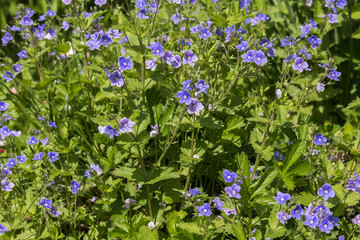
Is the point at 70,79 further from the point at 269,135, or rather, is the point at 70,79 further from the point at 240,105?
the point at 269,135

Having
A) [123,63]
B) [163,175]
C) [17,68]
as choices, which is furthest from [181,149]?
[17,68]

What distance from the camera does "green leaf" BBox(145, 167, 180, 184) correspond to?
2.69 metres

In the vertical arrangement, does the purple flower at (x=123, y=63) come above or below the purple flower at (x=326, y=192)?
above

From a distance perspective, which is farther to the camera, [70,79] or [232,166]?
[70,79]

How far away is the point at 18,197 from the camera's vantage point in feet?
11.1

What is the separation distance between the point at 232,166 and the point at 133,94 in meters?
0.91

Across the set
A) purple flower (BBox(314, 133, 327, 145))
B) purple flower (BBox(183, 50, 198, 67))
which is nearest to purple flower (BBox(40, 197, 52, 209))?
purple flower (BBox(183, 50, 198, 67))

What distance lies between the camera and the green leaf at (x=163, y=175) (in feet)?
8.81

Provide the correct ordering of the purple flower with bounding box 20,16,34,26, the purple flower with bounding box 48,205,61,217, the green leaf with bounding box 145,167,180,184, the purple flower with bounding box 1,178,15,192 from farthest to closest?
the purple flower with bounding box 20,16,34,26, the purple flower with bounding box 1,178,15,192, the purple flower with bounding box 48,205,61,217, the green leaf with bounding box 145,167,180,184

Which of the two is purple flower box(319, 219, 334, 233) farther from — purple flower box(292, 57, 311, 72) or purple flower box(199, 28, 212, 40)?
purple flower box(199, 28, 212, 40)

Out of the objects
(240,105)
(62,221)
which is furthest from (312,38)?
(62,221)

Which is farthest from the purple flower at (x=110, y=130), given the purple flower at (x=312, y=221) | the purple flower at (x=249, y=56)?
the purple flower at (x=312, y=221)

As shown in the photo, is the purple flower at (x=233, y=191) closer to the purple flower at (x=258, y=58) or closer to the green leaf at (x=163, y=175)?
the green leaf at (x=163, y=175)

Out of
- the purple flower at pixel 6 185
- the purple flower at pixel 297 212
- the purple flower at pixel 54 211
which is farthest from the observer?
the purple flower at pixel 6 185
